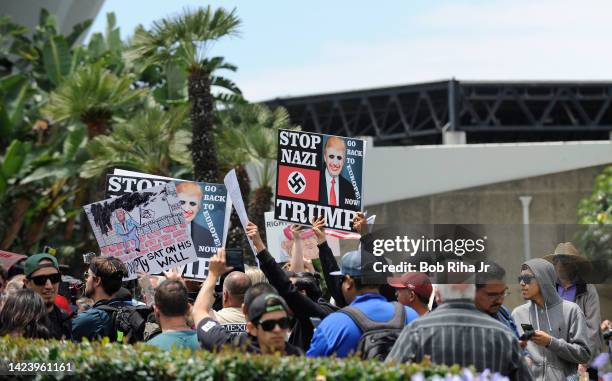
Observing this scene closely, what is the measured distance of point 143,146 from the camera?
88.0 feet

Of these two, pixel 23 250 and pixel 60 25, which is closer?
pixel 23 250

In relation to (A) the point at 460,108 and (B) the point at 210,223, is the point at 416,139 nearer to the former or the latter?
(A) the point at 460,108

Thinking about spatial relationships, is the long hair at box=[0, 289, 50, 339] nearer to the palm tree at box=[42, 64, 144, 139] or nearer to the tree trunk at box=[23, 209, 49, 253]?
the palm tree at box=[42, 64, 144, 139]

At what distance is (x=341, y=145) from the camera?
37.7ft

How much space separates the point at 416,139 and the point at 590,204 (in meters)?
16.4

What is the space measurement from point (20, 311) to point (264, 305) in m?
2.00

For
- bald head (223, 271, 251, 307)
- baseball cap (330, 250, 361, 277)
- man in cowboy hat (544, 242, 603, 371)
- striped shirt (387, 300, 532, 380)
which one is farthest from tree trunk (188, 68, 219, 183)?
striped shirt (387, 300, 532, 380)

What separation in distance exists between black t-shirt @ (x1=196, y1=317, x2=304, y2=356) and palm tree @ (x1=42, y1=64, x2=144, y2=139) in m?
19.9

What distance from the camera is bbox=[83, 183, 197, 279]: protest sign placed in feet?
33.6

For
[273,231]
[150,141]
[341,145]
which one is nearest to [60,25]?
[150,141]

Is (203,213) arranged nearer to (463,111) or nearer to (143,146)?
(143,146)

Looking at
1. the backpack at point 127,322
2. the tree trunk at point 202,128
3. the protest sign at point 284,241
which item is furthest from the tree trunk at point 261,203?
the backpack at point 127,322

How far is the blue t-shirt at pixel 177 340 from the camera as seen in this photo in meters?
7.77

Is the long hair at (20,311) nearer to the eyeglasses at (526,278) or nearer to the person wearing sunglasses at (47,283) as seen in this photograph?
the person wearing sunglasses at (47,283)
